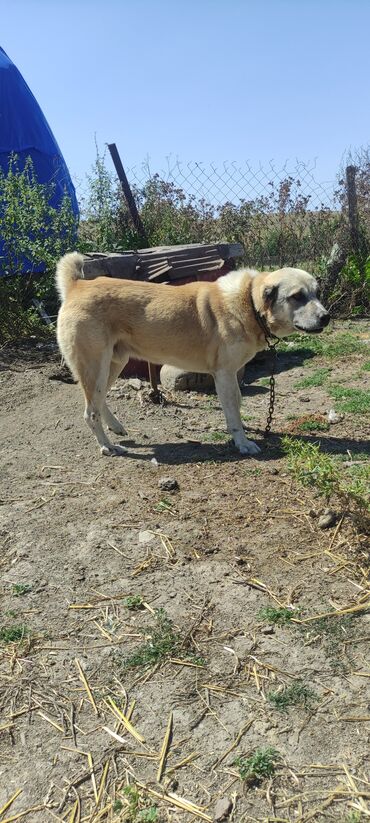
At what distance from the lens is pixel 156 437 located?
5730 millimetres

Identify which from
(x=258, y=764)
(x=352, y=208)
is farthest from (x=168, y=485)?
(x=352, y=208)

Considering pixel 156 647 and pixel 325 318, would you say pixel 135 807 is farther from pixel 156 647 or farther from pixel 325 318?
pixel 325 318

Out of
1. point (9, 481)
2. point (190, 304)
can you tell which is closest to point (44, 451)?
point (9, 481)

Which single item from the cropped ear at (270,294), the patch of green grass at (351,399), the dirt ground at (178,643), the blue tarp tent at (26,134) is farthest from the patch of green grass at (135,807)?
the blue tarp tent at (26,134)

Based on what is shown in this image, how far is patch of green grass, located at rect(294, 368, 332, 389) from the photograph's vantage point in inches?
271

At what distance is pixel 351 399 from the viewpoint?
6289 millimetres

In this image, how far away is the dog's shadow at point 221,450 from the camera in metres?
5.04

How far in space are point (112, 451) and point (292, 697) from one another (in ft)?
10.2

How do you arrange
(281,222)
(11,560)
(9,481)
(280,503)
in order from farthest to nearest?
(281,222) → (9,481) → (280,503) → (11,560)

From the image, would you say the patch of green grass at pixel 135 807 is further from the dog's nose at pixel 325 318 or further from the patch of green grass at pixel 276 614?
the dog's nose at pixel 325 318

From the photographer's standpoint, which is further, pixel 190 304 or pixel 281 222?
pixel 281 222

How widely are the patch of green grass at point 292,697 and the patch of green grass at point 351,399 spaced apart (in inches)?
147

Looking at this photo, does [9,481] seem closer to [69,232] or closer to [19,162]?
[69,232]

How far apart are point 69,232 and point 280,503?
5960 millimetres
